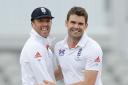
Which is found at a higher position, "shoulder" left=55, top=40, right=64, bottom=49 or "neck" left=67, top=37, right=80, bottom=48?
"neck" left=67, top=37, right=80, bottom=48

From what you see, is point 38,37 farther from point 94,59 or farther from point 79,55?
point 94,59

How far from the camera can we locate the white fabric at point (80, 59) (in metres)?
6.21

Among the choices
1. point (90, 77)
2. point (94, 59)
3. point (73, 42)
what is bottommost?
point (90, 77)

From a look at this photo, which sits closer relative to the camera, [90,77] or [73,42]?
[90,77]

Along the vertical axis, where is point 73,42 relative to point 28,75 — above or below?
above

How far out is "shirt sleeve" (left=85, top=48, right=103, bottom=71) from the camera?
6191mm

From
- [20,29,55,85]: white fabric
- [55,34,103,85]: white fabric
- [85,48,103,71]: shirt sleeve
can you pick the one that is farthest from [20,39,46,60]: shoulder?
[85,48,103,71]: shirt sleeve

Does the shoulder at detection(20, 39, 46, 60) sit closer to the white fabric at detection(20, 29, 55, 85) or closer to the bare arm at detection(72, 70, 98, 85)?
the white fabric at detection(20, 29, 55, 85)

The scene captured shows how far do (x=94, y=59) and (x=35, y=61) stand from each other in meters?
0.43

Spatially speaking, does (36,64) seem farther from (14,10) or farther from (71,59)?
(14,10)

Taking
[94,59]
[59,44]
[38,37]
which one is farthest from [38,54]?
[94,59]

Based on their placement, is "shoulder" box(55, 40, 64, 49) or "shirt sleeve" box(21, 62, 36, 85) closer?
"shirt sleeve" box(21, 62, 36, 85)

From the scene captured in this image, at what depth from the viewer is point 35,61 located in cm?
613

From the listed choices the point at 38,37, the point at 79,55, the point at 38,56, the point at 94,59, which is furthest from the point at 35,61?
the point at 94,59
